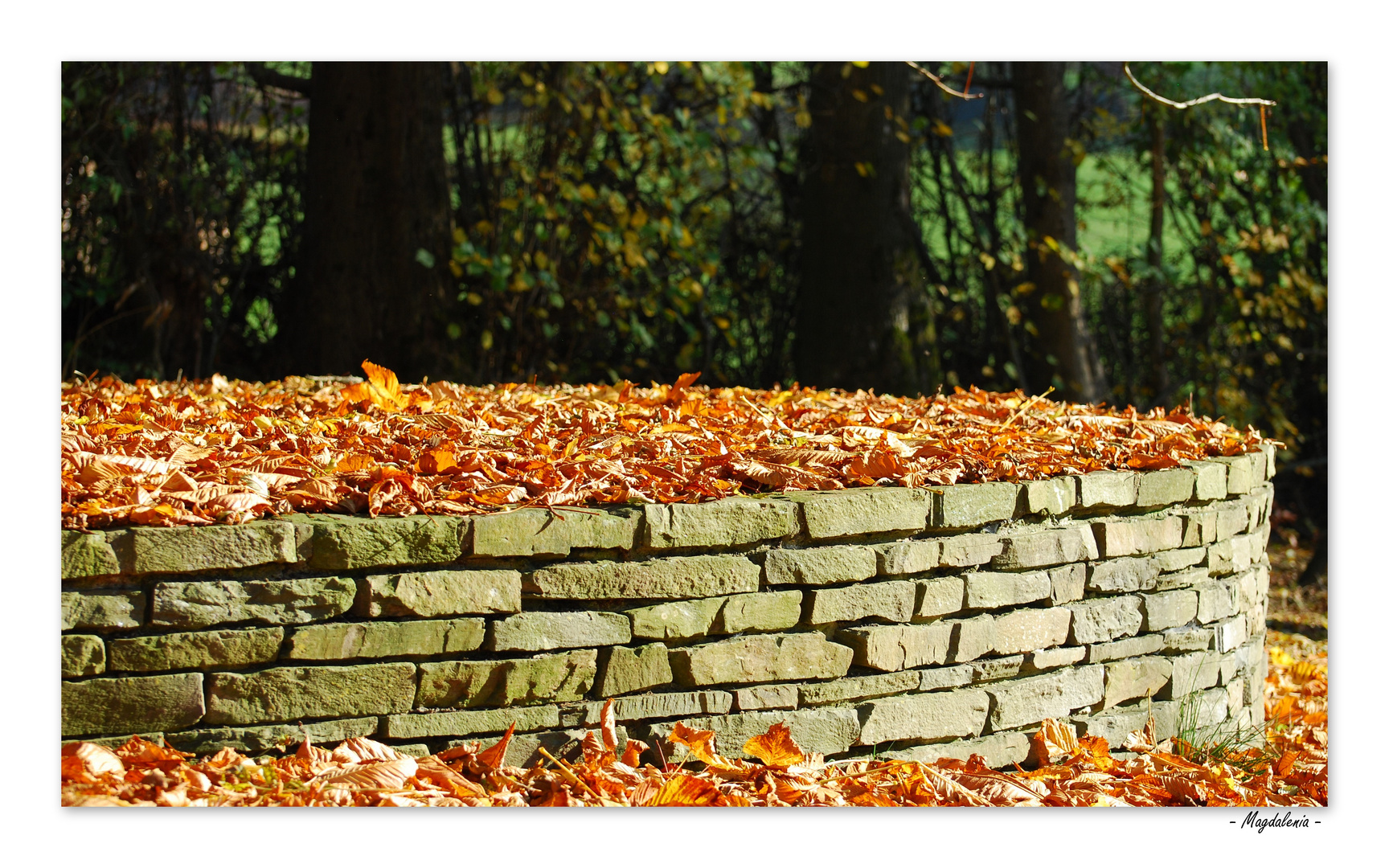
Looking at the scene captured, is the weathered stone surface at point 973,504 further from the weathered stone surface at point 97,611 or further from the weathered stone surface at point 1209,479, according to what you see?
the weathered stone surface at point 97,611

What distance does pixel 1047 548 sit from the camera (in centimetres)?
258

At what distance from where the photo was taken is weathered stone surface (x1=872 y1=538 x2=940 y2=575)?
7.80ft

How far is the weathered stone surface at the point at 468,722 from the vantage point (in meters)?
2.06

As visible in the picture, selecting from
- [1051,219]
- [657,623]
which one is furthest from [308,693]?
[1051,219]

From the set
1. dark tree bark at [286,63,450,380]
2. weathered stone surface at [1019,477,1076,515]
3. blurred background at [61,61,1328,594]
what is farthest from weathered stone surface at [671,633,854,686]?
dark tree bark at [286,63,450,380]

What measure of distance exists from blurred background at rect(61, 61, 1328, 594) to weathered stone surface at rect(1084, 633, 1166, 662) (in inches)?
110

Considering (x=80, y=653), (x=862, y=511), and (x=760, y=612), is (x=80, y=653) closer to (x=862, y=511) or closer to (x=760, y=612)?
(x=760, y=612)

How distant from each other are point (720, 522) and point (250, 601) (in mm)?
904

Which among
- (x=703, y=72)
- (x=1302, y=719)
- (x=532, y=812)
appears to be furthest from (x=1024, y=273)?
(x=532, y=812)

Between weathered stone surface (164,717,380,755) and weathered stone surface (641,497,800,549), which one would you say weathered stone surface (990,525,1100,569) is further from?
weathered stone surface (164,717,380,755)

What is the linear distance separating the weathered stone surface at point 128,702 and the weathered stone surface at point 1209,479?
245 centimetres

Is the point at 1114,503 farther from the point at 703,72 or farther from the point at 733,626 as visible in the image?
the point at 703,72

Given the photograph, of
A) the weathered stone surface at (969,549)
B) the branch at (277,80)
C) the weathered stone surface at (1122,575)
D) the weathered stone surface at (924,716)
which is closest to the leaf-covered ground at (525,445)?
the weathered stone surface at (969,549)

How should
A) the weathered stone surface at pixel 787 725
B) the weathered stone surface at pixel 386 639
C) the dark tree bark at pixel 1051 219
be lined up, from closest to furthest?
the weathered stone surface at pixel 386 639 < the weathered stone surface at pixel 787 725 < the dark tree bark at pixel 1051 219
